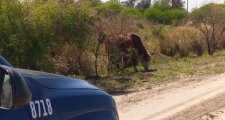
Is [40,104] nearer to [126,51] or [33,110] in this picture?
[33,110]

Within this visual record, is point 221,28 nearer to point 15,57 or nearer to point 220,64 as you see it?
point 220,64

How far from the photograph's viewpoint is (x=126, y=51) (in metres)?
16.4

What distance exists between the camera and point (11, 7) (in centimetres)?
1194

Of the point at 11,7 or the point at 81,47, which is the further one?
the point at 81,47

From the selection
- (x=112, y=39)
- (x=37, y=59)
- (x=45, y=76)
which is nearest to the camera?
(x=45, y=76)

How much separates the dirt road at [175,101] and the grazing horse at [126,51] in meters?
2.76

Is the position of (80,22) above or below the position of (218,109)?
above

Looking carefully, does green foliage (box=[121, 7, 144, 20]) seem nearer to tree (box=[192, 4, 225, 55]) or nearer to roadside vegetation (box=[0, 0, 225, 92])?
roadside vegetation (box=[0, 0, 225, 92])

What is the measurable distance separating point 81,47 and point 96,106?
10744 mm

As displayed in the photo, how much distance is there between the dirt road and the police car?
5.58 meters

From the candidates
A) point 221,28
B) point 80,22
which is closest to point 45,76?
point 80,22

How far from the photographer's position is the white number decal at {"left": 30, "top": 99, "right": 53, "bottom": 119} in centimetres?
261

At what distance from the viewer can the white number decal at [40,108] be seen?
103 inches

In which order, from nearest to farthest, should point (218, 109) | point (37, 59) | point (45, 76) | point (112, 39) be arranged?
1. point (45, 76)
2. point (218, 109)
3. point (37, 59)
4. point (112, 39)
